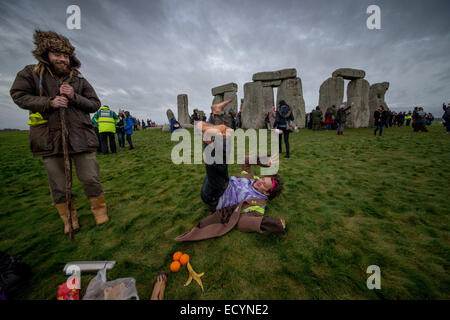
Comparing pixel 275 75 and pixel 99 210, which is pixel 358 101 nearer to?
pixel 275 75

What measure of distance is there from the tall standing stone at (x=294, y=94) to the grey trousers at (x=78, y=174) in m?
14.9

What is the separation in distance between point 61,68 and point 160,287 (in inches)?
106

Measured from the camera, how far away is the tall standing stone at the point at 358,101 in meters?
14.1

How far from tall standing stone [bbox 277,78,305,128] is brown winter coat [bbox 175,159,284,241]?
46.5 ft

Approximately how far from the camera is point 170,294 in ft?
4.74

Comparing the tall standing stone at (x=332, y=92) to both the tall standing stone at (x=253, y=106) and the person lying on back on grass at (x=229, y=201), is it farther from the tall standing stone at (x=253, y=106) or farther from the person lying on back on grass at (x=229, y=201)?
the person lying on back on grass at (x=229, y=201)

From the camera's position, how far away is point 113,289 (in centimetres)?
134

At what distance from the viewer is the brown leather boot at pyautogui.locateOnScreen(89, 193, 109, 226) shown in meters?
2.41

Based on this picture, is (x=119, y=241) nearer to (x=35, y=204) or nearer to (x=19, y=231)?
(x=19, y=231)

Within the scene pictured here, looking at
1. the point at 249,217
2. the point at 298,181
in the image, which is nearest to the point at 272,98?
the point at 298,181

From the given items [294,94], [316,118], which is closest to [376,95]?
[316,118]

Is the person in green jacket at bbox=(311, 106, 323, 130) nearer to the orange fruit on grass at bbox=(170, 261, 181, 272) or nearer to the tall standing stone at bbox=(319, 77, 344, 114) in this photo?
the tall standing stone at bbox=(319, 77, 344, 114)

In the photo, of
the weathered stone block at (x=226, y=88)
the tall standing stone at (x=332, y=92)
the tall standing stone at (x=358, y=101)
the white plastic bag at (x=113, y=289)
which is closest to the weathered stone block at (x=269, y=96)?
the weathered stone block at (x=226, y=88)

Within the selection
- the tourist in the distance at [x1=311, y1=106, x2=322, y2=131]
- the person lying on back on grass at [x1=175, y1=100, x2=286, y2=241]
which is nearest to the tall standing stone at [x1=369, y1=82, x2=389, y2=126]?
the tourist in the distance at [x1=311, y1=106, x2=322, y2=131]
